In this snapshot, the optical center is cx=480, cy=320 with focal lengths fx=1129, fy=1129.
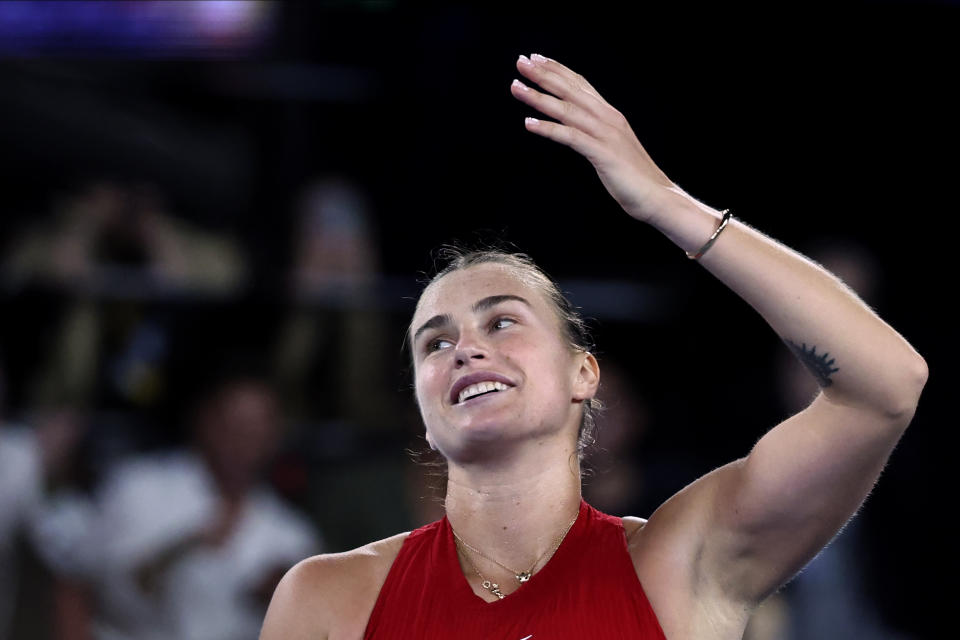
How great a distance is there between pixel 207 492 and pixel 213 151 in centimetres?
178

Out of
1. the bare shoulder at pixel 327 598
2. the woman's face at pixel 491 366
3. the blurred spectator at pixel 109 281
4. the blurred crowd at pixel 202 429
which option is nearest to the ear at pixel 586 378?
the woman's face at pixel 491 366

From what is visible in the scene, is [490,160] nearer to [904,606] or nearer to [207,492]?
[207,492]

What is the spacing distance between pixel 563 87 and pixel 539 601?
836mm

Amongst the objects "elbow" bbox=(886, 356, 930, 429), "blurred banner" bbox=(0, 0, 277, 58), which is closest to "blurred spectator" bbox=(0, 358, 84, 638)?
"blurred banner" bbox=(0, 0, 277, 58)

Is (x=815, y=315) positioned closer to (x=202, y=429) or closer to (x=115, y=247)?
(x=202, y=429)

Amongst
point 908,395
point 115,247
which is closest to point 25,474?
point 115,247

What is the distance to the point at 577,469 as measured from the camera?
A: 6.93 feet

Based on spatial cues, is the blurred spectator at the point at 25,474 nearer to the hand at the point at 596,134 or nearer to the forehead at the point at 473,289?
the forehead at the point at 473,289

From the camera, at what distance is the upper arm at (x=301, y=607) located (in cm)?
194

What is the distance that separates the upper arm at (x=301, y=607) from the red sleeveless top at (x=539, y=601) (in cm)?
9

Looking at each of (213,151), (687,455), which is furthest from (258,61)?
(687,455)

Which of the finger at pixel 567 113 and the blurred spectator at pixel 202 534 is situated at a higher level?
the finger at pixel 567 113

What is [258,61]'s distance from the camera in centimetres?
479

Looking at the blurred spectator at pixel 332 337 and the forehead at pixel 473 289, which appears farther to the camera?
the blurred spectator at pixel 332 337
